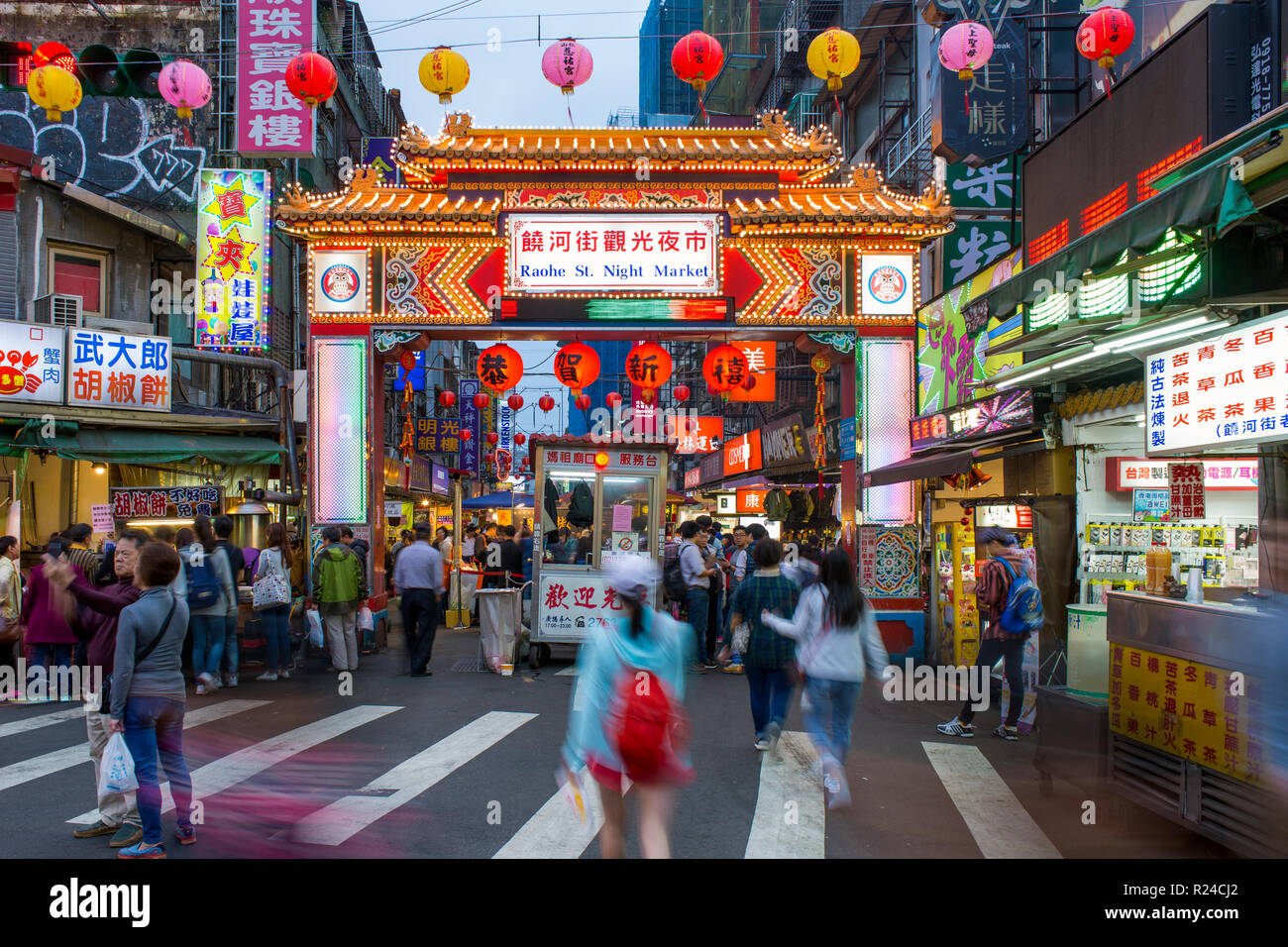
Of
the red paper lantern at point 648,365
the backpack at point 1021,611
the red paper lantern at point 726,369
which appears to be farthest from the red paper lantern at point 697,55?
the backpack at point 1021,611

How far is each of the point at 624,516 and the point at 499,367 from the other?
14.0 feet

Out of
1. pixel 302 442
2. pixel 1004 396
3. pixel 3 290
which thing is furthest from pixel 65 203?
pixel 1004 396

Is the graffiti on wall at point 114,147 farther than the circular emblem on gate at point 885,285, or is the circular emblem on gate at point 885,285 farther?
the graffiti on wall at point 114,147

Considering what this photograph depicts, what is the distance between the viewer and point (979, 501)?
11836 millimetres

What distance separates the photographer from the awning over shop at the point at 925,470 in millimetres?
11116

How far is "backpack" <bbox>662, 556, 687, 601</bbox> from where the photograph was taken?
12.9 meters

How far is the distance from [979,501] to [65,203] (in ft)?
55.9

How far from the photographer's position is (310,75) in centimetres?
1262

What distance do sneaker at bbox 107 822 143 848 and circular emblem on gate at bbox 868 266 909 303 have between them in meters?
12.6

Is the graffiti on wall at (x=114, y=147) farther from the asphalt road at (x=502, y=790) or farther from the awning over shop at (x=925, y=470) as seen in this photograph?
the awning over shop at (x=925, y=470)

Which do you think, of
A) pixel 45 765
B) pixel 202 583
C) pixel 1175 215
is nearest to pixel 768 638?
pixel 1175 215

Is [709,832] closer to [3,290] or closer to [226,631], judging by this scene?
[226,631]

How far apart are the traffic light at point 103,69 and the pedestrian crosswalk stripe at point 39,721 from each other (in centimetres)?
1256

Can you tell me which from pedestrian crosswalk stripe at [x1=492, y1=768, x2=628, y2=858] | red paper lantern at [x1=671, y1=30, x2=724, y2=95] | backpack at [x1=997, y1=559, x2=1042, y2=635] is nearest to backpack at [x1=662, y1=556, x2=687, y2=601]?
backpack at [x1=997, y1=559, x2=1042, y2=635]
